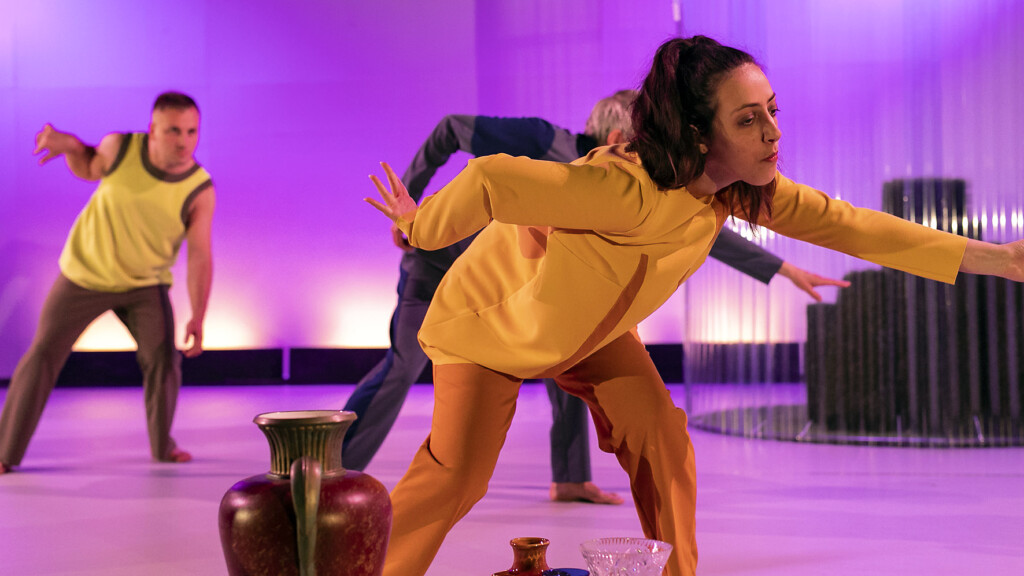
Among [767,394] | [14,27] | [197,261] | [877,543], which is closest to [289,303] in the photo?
[14,27]

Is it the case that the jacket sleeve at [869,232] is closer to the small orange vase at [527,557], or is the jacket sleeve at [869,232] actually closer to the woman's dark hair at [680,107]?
the woman's dark hair at [680,107]

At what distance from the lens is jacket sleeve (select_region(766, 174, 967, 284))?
5.80 ft

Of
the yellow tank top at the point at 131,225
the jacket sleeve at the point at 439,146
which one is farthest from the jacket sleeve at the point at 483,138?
the yellow tank top at the point at 131,225

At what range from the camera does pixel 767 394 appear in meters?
4.73

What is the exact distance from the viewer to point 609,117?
8.93ft

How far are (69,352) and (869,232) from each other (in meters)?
3.41

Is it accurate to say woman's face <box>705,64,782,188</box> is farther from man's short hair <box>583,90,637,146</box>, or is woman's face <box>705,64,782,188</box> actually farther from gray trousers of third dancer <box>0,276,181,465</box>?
gray trousers of third dancer <box>0,276,181,465</box>

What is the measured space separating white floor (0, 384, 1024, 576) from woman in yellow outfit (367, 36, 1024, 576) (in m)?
0.63

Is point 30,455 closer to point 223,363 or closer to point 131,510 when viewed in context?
point 131,510

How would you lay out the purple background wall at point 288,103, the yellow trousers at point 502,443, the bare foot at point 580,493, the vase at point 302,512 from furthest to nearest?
1. the purple background wall at point 288,103
2. the bare foot at point 580,493
3. the yellow trousers at point 502,443
4. the vase at point 302,512

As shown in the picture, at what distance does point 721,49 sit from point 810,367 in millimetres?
3235

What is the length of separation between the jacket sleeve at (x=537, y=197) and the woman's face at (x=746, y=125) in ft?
0.53

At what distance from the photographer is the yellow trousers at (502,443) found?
1.68 meters

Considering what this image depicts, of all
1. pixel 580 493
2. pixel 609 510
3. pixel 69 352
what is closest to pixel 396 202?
pixel 609 510
